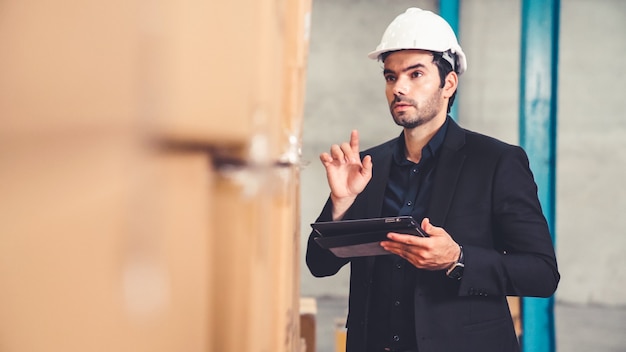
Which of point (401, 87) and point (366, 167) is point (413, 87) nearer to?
point (401, 87)

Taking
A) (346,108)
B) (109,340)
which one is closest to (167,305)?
(109,340)

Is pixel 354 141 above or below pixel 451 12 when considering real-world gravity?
below

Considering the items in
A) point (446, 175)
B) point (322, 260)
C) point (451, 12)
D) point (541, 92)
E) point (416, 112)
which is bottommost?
point (322, 260)

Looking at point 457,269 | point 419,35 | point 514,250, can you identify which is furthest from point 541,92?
point 457,269

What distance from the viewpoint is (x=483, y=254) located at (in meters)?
1.16

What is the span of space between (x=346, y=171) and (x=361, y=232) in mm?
170

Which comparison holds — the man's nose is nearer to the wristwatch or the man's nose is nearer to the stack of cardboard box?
the wristwatch

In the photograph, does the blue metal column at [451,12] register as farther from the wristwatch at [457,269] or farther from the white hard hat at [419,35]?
the wristwatch at [457,269]

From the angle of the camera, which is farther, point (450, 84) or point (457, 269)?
point (450, 84)

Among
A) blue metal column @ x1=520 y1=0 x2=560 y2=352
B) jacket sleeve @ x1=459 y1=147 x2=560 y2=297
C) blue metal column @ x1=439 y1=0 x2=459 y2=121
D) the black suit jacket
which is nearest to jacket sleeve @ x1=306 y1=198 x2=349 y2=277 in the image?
the black suit jacket

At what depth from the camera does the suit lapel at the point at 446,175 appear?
4.00ft

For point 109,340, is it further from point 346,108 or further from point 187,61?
point 346,108

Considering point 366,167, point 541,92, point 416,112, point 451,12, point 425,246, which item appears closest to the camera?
point 425,246

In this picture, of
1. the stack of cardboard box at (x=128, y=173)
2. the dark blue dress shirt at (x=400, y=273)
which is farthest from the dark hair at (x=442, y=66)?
the stack of cardboard box at (x=128, y=173)
